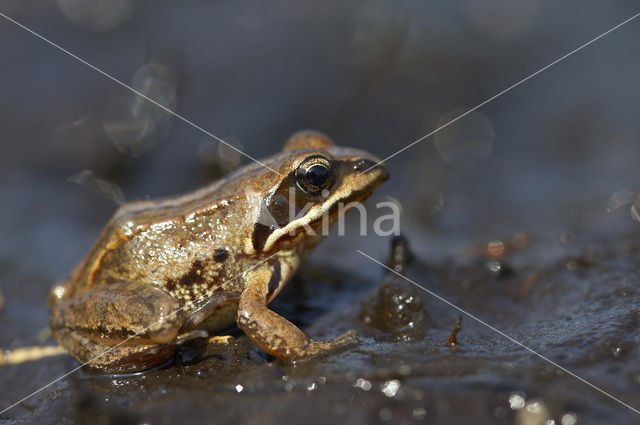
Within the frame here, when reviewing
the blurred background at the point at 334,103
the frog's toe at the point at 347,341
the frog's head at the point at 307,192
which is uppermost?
the blurred background at the point at 334,103

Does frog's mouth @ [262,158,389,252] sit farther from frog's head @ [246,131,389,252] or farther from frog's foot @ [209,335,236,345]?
frog's foot @ [209,335,236,345]

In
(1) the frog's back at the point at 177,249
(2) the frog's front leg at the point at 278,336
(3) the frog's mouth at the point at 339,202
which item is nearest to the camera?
(2) the frog's front leg at the point at 278,336

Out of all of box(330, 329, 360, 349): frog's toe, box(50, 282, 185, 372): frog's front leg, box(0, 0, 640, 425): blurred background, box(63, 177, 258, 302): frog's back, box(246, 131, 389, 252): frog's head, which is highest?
box(0, 0, 640, 425): blurred background

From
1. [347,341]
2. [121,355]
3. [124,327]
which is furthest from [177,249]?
[347,341]

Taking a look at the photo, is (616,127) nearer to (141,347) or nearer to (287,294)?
(287,294)

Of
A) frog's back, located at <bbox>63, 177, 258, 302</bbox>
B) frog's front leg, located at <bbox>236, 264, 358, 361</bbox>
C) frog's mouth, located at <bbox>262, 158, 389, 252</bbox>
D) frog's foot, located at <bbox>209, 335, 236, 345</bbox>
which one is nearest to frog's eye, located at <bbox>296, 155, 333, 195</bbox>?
frog's mouth, located at <bbox>262, 158, 389, 252</bbox>

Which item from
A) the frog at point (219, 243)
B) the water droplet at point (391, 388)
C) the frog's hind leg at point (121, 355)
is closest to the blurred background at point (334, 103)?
the frog at point (219, 243)

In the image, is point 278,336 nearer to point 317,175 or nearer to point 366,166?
point 317,175

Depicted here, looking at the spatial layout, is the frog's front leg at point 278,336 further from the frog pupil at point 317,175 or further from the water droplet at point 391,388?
the frog pupil at point 317,175
